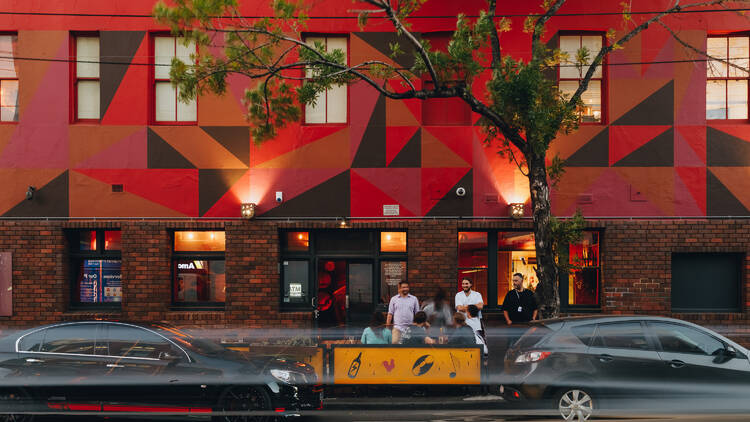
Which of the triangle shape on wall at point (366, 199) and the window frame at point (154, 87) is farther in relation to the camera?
the window frame at point (154, 87)

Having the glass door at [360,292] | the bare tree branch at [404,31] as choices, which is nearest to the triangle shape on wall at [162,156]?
the glass door at [360,292]

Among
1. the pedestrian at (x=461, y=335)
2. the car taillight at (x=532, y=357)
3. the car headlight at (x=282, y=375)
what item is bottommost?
the car headlight at (x=282, y=375)

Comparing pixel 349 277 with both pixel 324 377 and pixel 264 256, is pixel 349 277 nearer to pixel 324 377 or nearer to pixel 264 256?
pixel 264 256

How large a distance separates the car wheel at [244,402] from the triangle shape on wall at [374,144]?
6230 mm

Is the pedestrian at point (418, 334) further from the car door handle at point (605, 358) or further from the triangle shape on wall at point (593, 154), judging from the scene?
the triangle shape on wall at point (593, 154)

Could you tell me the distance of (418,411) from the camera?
24.3ft

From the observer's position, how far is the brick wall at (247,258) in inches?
452

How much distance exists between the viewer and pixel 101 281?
1191cm

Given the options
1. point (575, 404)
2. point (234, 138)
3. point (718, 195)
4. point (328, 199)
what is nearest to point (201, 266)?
point (234, 138)

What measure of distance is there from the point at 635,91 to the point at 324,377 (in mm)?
9433

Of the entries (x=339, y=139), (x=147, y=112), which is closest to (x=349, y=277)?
(x=339, y=139)

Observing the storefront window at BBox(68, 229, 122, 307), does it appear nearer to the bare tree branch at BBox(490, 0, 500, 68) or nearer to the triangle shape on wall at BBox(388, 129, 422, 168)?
the triangle shape on wall at BBox(388, 129, 422, 168)

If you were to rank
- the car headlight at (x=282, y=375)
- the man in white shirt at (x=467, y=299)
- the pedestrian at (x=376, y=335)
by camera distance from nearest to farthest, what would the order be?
the car headlight at (x=282, y=375) → the pedestrian at (x=376, y=335) → the man in white shirt at (x=467, y=299)

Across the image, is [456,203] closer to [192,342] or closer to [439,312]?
[439,312]
